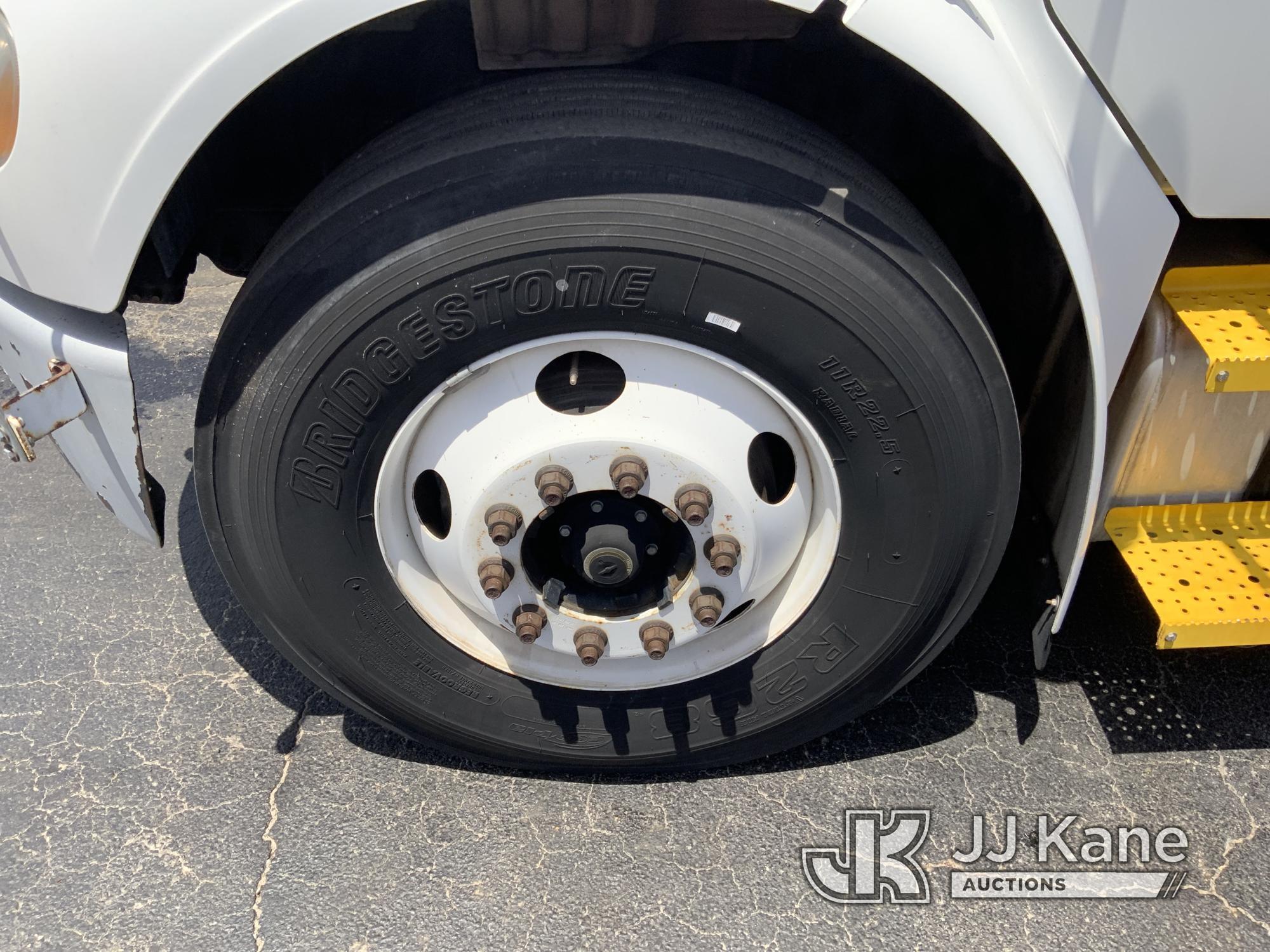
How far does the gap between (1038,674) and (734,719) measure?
0.73 meters

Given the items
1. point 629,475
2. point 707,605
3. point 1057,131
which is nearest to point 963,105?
point 1057,131

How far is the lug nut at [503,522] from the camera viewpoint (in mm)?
1531

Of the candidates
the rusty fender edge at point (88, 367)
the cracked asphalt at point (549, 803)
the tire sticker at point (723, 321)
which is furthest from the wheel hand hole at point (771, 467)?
the rusty fender edge at point (88, 367)

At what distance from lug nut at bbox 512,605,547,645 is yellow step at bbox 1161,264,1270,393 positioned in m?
1.13

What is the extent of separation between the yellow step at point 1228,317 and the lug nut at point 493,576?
114cm

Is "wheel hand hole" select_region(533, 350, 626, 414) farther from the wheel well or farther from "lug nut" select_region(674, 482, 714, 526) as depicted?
the wheel well

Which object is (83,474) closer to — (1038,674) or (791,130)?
(791,130)

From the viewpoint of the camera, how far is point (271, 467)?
5.05ft

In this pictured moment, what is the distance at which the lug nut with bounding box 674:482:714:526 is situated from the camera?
59.7 inches

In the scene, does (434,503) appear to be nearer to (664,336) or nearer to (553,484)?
(553,484)

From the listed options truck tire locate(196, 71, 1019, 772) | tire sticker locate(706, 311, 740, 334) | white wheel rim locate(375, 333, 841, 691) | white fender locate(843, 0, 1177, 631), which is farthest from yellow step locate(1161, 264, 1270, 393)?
tire sticker locate(706, 311, 740, 334)

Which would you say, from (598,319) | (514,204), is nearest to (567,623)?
(598,319)

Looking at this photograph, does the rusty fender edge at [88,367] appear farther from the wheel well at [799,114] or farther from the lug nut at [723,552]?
the lug nut at [723,552]

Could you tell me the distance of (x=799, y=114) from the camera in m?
1.71
